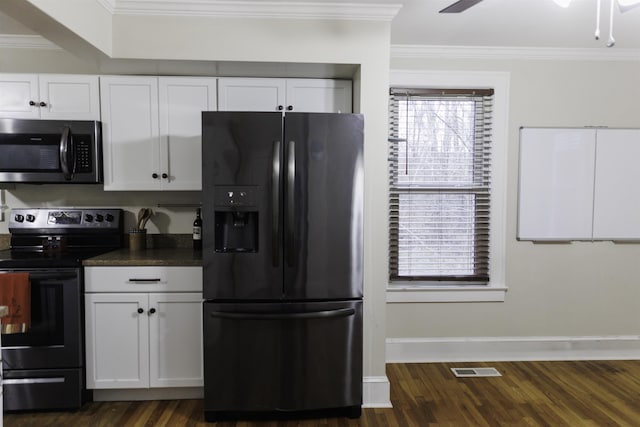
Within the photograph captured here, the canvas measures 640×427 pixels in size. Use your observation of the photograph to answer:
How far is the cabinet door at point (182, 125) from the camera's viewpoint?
2922mm

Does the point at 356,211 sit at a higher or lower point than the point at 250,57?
lower

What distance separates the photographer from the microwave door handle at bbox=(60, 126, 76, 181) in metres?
2.83

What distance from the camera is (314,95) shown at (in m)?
2.92

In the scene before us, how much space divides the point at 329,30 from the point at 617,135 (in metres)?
2.41

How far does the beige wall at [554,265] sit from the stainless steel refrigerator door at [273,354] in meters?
1.03

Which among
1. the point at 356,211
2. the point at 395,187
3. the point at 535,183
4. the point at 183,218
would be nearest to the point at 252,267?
the point at 356,211

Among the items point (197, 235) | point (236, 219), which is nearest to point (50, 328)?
point (197, 235)

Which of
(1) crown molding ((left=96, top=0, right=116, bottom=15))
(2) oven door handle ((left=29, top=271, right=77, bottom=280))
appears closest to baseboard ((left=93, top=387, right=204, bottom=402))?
(2) oven door handle ((left=29, top=271, right=77, bottom=280))

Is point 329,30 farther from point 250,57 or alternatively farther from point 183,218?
point 183,218

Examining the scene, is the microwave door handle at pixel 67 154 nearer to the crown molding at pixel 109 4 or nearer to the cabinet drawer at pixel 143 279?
the cabinet drawer at pixel 143 279

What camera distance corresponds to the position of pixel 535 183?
11.2 ft

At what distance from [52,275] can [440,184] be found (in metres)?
2.67

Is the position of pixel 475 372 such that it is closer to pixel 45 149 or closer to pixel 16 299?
pixel 16 299

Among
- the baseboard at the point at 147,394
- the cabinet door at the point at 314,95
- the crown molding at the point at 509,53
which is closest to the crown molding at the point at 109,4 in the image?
the cabinet door at the point at 314,95
